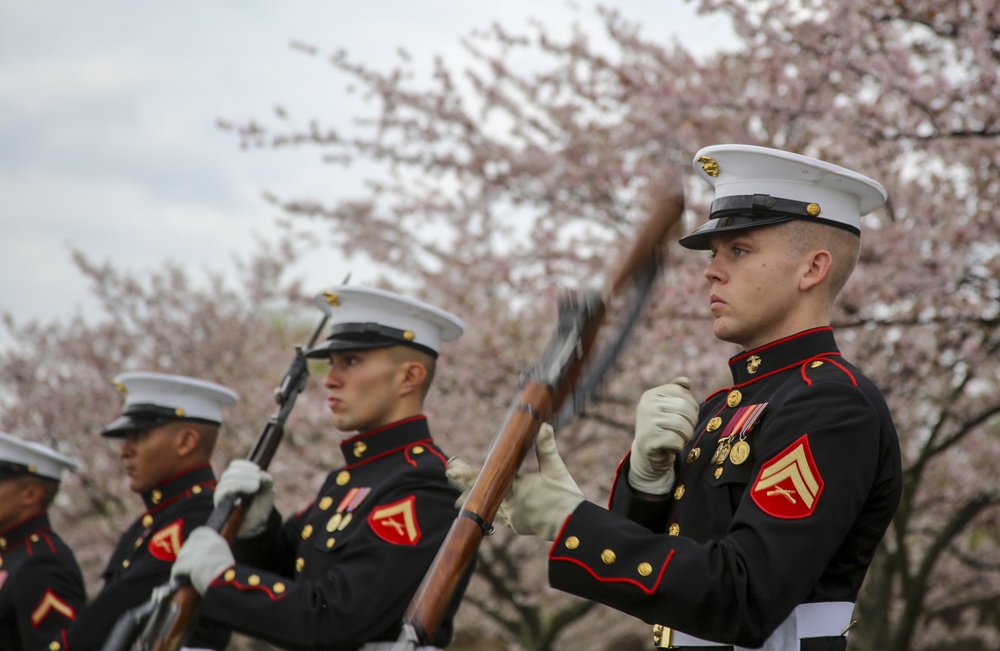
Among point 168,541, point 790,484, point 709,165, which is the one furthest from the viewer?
point 168,541

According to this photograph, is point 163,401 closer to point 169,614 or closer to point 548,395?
point 169,614

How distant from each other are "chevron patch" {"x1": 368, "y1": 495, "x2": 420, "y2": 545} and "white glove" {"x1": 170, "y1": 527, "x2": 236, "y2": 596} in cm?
58

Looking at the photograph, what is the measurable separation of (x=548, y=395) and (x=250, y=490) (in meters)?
2.23

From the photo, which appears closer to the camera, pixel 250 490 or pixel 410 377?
pixel 250 490

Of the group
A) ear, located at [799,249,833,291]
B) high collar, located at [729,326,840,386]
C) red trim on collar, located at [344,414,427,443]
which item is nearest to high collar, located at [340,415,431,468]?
red trim on collar, located at [344,414,427,443]

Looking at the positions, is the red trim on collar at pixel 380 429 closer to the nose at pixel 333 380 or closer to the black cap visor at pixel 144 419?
the nose at pixel 333 380

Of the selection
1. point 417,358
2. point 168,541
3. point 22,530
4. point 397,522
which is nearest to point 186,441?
point 168,541

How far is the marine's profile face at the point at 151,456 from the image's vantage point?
6.04m

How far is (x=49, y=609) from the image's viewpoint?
6.09m

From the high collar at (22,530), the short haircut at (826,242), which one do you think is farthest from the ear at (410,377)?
the high collar at (22,530)

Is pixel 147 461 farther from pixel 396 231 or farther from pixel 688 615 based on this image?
pixel 396 231

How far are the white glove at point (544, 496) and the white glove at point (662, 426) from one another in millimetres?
245

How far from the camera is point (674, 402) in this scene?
9.22ft

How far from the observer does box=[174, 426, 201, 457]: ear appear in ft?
20.2
